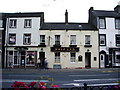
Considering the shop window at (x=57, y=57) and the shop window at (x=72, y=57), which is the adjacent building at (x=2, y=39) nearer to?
the shop window at (x=57, y=57)

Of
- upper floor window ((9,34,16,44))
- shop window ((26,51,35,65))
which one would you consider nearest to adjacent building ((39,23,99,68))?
shop window ((26,51,35,65))

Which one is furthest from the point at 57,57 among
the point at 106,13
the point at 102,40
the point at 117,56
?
the point at 106,13

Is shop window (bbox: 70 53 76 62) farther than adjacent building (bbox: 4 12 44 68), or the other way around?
adjacent building (bbox: 4 12 44 68)

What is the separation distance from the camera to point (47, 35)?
25.1 meters

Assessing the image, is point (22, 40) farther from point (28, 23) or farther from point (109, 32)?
point (109, 32)

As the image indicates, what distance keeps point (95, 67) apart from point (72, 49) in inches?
178

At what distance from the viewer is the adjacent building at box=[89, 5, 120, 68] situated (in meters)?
25.2

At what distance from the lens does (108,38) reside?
25703mm

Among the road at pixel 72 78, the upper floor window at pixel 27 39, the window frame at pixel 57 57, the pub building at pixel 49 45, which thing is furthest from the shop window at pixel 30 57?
the road at pixel 72 78

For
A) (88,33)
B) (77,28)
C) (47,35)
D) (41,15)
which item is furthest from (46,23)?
(88,33)

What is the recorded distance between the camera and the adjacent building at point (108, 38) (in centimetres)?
2525

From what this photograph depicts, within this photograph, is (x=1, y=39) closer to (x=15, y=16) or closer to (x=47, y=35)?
(x=15, y=16)

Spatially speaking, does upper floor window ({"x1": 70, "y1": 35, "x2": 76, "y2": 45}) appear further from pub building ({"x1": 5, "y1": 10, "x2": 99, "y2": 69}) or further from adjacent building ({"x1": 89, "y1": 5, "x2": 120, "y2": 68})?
adjacent building ({"x1": 89, "y1": 5, "x2": 120, "y2": 68})

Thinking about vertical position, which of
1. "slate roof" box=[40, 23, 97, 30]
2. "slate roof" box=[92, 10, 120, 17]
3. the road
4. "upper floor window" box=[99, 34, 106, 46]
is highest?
"slate roof" box=[92, 10, 120, 17]
